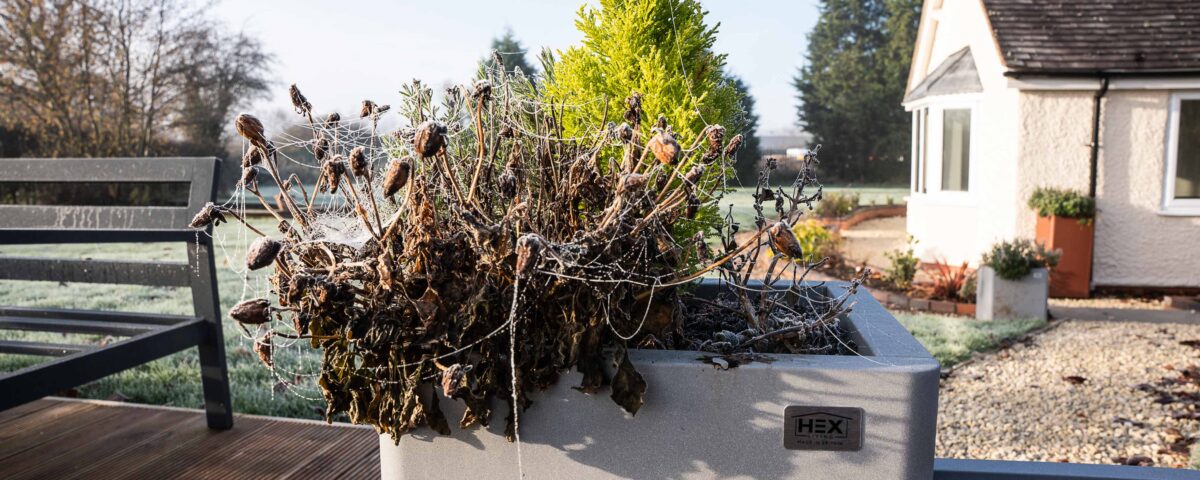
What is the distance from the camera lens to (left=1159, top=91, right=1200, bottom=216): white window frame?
24.1ft

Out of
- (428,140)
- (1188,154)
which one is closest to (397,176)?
(428,140)

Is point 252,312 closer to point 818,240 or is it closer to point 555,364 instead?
point 555,364

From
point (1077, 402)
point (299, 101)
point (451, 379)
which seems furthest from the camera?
point (1077, 402)

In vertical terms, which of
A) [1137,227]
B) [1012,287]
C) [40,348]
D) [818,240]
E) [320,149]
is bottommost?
[1012,287]

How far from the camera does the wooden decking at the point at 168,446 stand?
7.06 feet

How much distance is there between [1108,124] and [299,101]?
27.5 ft

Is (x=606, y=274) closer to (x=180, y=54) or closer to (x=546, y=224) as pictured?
(x=546, y=224)

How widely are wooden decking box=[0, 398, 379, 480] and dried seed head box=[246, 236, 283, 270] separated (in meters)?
1.33

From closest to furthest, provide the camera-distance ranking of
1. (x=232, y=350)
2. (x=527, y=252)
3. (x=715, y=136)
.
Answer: (x=527, y=252) < (x=715, y=136) < (x=232, y=350)

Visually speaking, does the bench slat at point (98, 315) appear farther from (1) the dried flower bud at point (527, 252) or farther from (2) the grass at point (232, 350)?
(1) the dried flower bud at point (527, 252)

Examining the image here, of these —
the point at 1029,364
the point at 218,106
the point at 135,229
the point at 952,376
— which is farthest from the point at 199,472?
the point at 218,106

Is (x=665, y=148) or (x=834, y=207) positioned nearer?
(x=665, y=148)

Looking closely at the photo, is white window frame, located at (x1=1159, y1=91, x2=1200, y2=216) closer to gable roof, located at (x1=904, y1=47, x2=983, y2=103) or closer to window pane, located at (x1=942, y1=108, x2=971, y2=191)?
gable roof, located at (x1=904, y1=47, x2=983, y2=103)

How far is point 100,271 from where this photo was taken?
2502 millimetres
